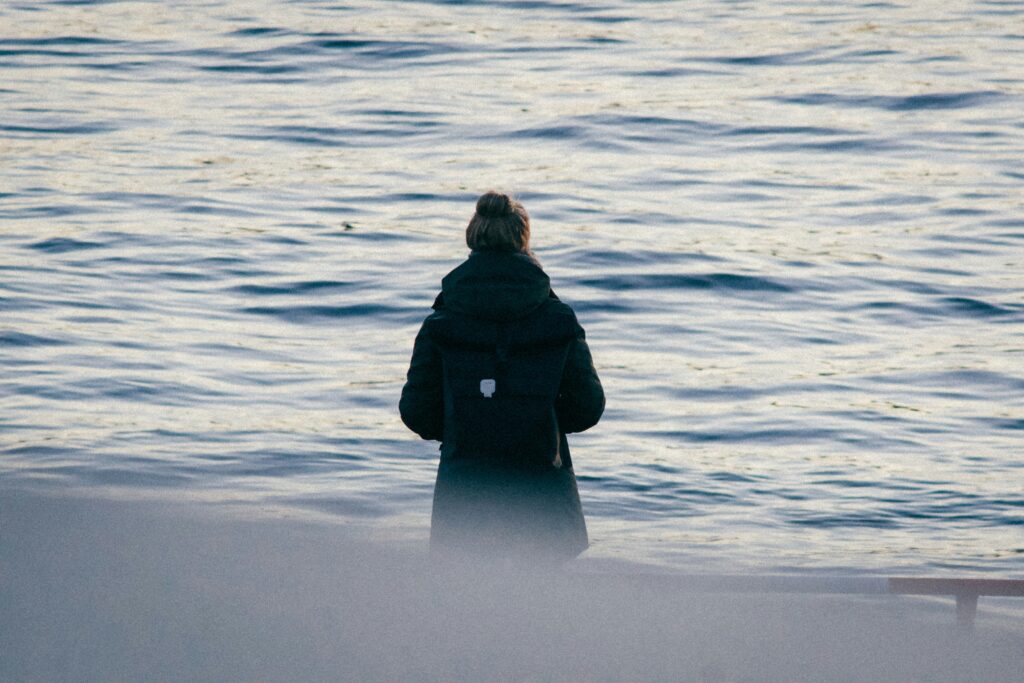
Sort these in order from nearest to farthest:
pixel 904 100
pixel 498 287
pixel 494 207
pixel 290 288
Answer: pixel 498 287 → pixel 494 207 → pixel 290 288 → pixel 904 100

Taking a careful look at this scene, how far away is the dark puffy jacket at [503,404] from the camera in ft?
18.0

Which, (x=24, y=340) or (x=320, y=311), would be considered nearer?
(x=24, y=340)

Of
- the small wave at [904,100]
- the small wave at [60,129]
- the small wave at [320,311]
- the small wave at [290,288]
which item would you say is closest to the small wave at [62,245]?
the small wave at [290,288]

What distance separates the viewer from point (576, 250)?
16.1 meters

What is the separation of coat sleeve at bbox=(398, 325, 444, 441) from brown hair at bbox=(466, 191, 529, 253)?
0.37 m

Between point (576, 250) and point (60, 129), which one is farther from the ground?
point (60, 129)

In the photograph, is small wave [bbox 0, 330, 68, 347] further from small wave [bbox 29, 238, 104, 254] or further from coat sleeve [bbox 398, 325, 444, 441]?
coat sleeve [bbox 398, 325, 444, 441]

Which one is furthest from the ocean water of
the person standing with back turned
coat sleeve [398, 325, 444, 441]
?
coat sleeve [398, 325, 444, 441]

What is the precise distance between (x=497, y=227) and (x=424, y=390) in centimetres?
64

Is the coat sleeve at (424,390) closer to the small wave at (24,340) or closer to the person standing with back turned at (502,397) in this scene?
the person standing with back turned at (502,397)

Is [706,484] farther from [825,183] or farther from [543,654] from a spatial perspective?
[825,183]

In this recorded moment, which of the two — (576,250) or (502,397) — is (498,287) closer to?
(502,397)

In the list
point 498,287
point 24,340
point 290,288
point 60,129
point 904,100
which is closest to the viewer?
point 498,287

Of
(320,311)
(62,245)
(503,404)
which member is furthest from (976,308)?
(503,404)
